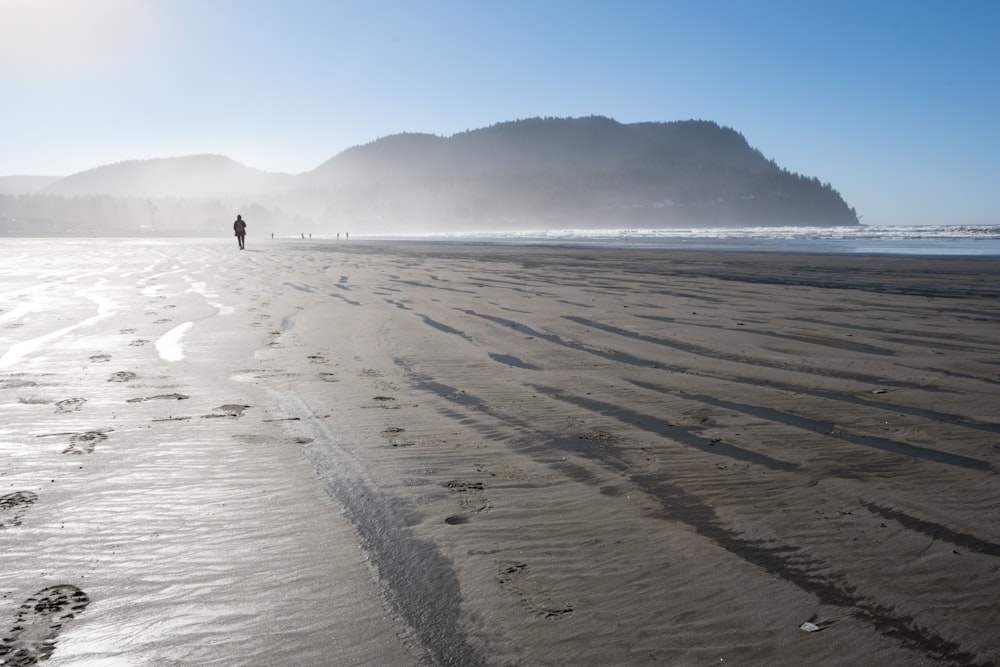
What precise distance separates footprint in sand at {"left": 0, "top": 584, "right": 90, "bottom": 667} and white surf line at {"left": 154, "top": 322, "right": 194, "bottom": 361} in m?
4.26

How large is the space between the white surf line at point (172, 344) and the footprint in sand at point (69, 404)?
147 cm

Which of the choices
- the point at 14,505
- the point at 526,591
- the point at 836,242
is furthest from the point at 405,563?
the point at 836,242

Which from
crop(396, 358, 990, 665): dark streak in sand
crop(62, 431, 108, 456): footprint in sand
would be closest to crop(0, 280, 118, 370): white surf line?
crop(62, 431, 108, 456): footprint in sand

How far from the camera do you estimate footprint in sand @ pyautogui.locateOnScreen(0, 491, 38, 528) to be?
2.76 m

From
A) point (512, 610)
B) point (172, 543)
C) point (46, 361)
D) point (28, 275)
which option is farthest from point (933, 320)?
point (28, 275)

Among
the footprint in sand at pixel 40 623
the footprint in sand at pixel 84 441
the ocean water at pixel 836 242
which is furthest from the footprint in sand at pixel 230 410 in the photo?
the ocean water at pixel 836 242

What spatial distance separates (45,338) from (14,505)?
504cm

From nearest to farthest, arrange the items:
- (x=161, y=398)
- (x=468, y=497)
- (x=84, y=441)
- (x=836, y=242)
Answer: (x=468, y=497), (x=84, y=441), (x=161, y=398), (x=836, y=242)

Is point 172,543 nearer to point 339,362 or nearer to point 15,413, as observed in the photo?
point 15,413

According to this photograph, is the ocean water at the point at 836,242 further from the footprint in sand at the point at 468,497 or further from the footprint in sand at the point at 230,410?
the footprint in sand at the point at 468,497

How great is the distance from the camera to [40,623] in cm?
202

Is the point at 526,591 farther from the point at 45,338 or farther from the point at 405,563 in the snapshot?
the point at 45,338

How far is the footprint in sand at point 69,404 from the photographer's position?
4.47m

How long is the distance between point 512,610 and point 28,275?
17137 millimetres
